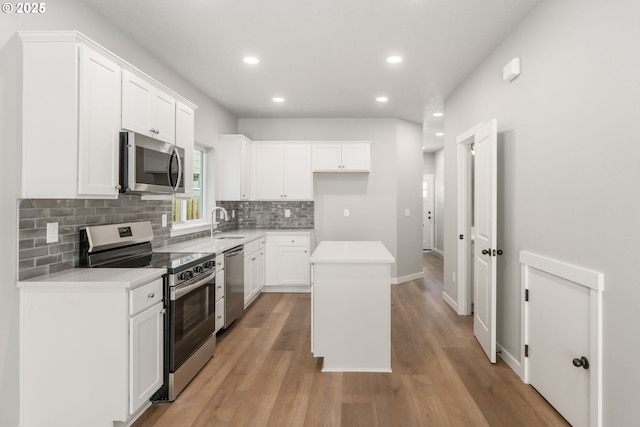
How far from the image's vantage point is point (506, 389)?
253 cm

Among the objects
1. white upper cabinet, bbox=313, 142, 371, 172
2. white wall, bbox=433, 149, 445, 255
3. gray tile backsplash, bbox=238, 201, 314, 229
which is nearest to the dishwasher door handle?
gray tile backsplash, bbox=238, 201, 314, 229

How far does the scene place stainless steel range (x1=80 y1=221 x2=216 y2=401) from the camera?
7.80 feet

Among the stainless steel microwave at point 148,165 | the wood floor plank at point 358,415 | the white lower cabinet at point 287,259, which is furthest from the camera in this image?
the white lower cabinet at point 287,259

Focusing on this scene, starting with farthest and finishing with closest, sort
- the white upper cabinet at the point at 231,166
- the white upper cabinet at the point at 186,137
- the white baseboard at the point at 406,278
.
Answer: the white baseboard at the point at 406,278
the white upper cabinet at the point at 231,166
the white upper cabinet at the point at 186,137

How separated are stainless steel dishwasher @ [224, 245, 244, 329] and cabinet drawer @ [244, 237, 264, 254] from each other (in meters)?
0.23

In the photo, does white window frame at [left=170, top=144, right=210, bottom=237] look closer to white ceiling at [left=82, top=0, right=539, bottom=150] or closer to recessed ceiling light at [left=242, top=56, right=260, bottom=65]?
white ceiling at [left=82, top=0, right=539, bottom=150]

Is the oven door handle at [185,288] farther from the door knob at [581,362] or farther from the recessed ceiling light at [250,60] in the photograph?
the door knob at [581,362]

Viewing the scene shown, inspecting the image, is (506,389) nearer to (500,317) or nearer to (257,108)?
(500,317)

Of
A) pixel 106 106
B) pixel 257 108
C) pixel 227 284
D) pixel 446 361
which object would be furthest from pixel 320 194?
pixel 106 106

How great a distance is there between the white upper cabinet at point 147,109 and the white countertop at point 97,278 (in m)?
0.98

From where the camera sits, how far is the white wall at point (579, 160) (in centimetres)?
170

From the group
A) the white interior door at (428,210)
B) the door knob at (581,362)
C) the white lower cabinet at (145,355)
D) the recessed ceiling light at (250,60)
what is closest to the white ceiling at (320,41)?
the recessed ceiling light at (250,60)

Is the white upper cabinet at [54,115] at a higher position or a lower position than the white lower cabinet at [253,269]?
higher

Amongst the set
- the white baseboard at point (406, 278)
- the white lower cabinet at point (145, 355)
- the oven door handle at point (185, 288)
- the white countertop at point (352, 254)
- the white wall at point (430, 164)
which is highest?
the white wall at point (430, 164)
